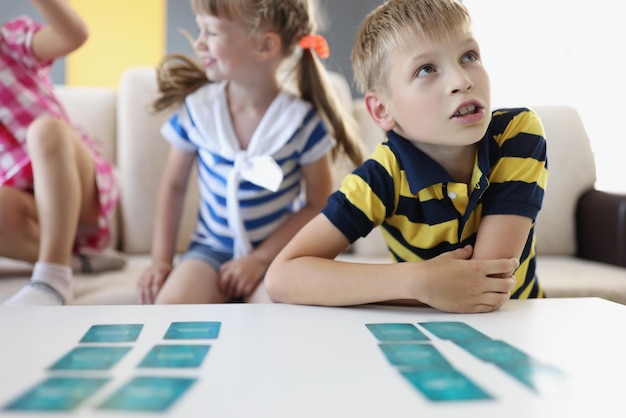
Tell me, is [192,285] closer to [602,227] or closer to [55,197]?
[55,197]

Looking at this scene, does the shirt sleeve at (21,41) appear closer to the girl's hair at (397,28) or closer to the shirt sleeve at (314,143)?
the shirt sleeve at (314,143)

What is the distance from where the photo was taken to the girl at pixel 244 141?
1.42m

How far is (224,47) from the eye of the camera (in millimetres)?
1428

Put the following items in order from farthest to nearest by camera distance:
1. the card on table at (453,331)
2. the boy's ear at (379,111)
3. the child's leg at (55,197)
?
the child's leg at (55,197) < the boy's ear at (379,111) < the card on table at (453,331)

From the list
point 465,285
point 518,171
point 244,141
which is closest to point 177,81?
point 244,141

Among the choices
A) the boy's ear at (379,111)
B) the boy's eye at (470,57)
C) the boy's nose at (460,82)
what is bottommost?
the boy's ear at (379,111)

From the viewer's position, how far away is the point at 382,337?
0.67m

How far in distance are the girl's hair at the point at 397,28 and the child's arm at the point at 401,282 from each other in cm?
33

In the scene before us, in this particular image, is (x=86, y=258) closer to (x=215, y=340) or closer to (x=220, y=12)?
(x=220, y=12)

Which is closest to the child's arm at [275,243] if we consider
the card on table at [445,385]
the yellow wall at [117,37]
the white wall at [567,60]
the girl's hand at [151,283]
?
the girl's hand at [151,283]

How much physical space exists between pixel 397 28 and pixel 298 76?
24.2 inches

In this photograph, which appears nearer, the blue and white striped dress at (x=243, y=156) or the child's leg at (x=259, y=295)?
the child's leg at (x=259, y=295)

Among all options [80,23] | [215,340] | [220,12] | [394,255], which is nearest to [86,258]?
[80,23]

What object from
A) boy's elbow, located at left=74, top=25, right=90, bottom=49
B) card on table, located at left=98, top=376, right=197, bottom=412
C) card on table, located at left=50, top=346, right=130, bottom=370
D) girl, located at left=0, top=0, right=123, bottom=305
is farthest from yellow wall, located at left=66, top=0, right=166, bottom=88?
card on table, located at left=98, top=376, right=197, bottom=412
